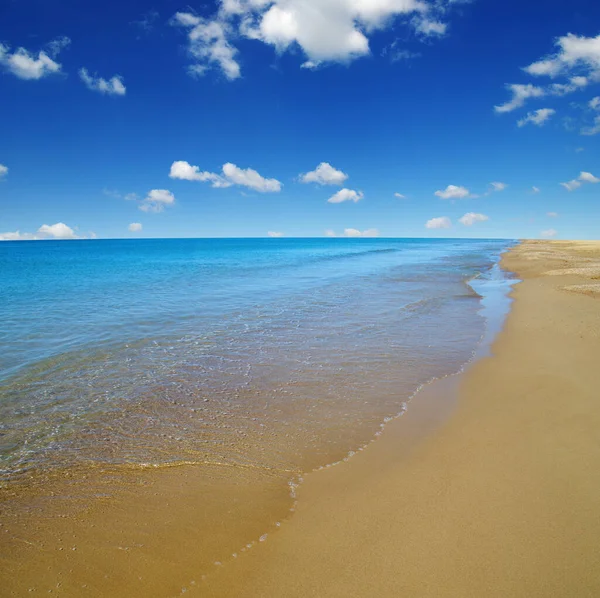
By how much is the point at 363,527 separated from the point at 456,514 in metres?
1.08

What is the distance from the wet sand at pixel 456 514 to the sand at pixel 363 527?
15mm

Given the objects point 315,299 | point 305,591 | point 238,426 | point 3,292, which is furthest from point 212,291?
point 305,591

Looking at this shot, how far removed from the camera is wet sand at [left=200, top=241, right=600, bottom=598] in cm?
310

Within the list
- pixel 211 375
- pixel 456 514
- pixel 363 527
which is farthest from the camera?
pixel 211 375

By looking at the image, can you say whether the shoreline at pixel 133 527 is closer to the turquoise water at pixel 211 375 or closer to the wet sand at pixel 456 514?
the wet sand at pixel 456 514

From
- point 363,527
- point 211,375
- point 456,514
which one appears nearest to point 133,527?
point 363,527

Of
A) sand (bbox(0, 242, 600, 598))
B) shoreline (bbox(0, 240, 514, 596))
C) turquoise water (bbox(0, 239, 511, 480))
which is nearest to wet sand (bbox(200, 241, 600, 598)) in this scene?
sand (bbox(0, 242, 600, 598))

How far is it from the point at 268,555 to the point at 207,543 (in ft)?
2.17

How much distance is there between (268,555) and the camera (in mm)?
3406

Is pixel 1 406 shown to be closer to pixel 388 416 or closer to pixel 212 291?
pixel 388 416

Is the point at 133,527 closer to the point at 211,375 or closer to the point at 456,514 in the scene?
the point at 456,514

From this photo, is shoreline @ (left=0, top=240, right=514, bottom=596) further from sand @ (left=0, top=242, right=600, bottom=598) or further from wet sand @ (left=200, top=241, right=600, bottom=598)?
wet sand @ (left=200, top=241, right=600, bottom=598)

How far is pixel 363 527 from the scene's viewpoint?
12.2 feet

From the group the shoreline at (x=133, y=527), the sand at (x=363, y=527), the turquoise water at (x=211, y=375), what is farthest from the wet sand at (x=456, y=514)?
the turquoise water at (x=211, y=375)
